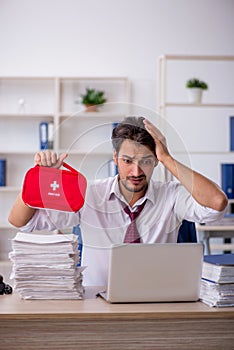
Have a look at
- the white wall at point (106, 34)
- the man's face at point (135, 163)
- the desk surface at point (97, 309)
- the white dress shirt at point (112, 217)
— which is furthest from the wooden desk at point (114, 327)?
the white wall at point (106, 34)

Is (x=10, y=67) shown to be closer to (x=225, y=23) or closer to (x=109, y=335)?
(x=225, y=23)

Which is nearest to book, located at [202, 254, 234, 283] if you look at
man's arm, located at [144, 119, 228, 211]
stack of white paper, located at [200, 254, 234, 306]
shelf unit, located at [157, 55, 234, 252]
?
stack of white paper, located at [200, 254, 234, 306]

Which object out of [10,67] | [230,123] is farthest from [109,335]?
[10,67]

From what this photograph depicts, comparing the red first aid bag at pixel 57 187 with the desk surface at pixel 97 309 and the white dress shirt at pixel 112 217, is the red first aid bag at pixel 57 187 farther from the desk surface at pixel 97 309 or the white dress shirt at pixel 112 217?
the desk surface at pixel 97 309

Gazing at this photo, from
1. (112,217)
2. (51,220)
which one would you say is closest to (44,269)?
(51,220)

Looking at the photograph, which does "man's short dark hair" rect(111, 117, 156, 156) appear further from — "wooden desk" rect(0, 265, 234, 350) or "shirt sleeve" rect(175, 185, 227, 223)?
"wooden desk" rect(0, 265, 234, 350)

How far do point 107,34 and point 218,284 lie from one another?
4.54 m

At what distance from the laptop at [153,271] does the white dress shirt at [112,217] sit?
6cm

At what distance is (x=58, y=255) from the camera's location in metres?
1.89

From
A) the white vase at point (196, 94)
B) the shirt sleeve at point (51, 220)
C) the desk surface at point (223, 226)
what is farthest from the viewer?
the white vase at point (196, 94)

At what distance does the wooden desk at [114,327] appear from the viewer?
173 cm

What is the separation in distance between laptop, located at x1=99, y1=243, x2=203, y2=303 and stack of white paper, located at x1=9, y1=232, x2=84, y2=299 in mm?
124

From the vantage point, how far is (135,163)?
5.92ft

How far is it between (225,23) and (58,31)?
5.00 feet
